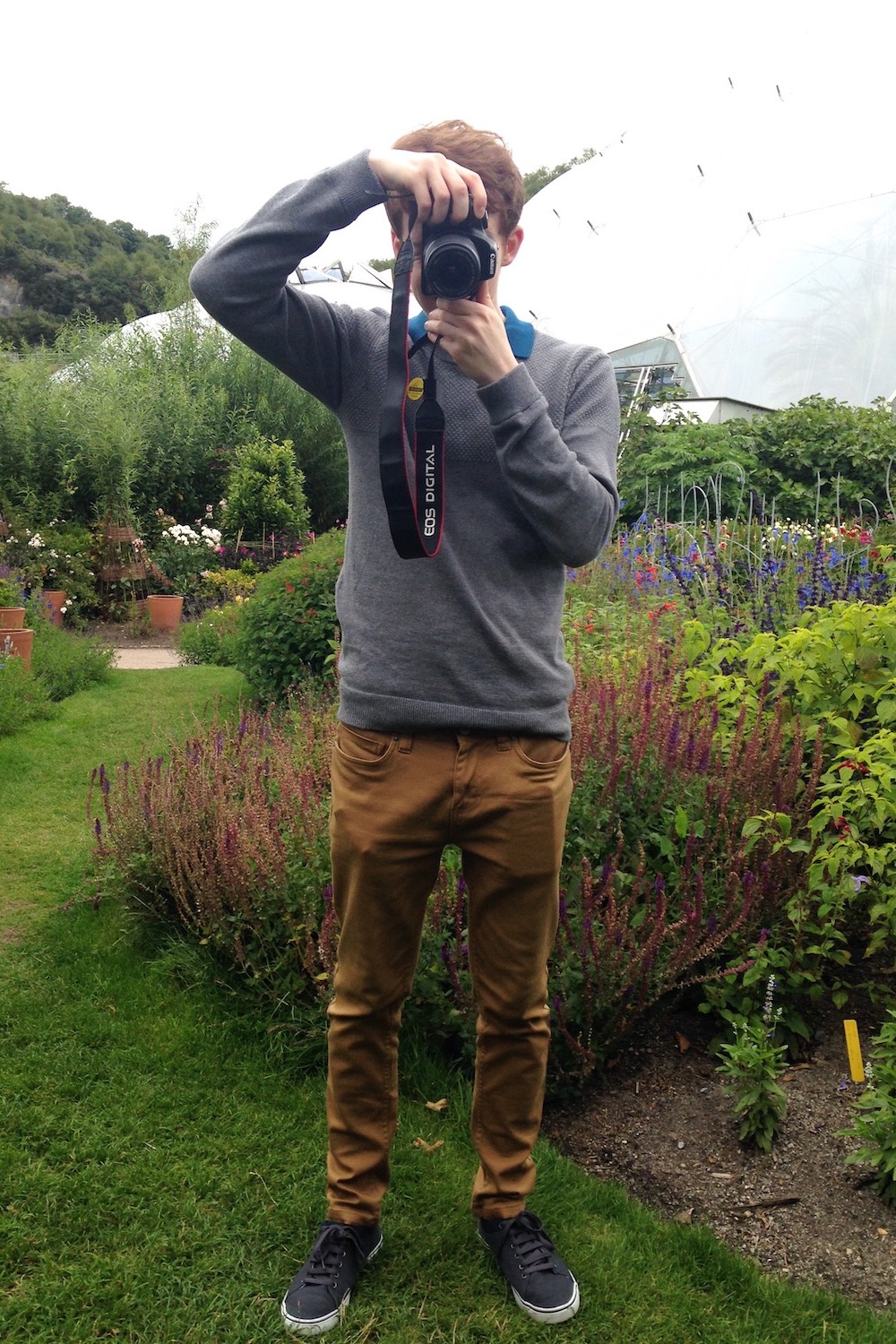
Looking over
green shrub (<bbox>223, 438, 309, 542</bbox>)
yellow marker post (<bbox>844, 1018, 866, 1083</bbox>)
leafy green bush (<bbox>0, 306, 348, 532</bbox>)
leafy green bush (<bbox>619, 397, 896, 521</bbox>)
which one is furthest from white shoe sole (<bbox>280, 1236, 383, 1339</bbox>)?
green shrub (<bbox>223, 438, 309, 542</bbox>)

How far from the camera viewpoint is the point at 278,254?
1.71 metres

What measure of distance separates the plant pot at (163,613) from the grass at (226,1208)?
8.02 metres

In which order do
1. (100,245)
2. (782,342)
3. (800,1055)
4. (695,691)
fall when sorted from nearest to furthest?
(800,1055) → (695,691) → (782,342) → (100,245)

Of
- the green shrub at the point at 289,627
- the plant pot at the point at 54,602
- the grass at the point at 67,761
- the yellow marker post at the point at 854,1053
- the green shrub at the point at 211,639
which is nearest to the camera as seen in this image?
the yellow marker post at the point at 854,1053

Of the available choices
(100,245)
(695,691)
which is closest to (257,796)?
(695,691)

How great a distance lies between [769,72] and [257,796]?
24104 mm

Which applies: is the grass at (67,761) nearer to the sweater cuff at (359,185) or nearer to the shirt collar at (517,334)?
the shirt collar at (517,334)

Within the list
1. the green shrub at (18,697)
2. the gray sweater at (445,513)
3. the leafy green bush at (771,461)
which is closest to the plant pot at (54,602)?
the green shrub at (18,697)

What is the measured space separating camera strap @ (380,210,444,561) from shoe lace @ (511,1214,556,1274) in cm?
137

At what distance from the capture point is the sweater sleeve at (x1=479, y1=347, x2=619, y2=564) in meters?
1.58

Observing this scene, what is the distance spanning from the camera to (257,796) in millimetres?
3287

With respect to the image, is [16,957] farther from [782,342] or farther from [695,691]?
[782,342]

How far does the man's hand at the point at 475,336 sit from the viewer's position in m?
1.58

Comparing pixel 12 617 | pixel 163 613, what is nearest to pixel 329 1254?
pixel 12 617
